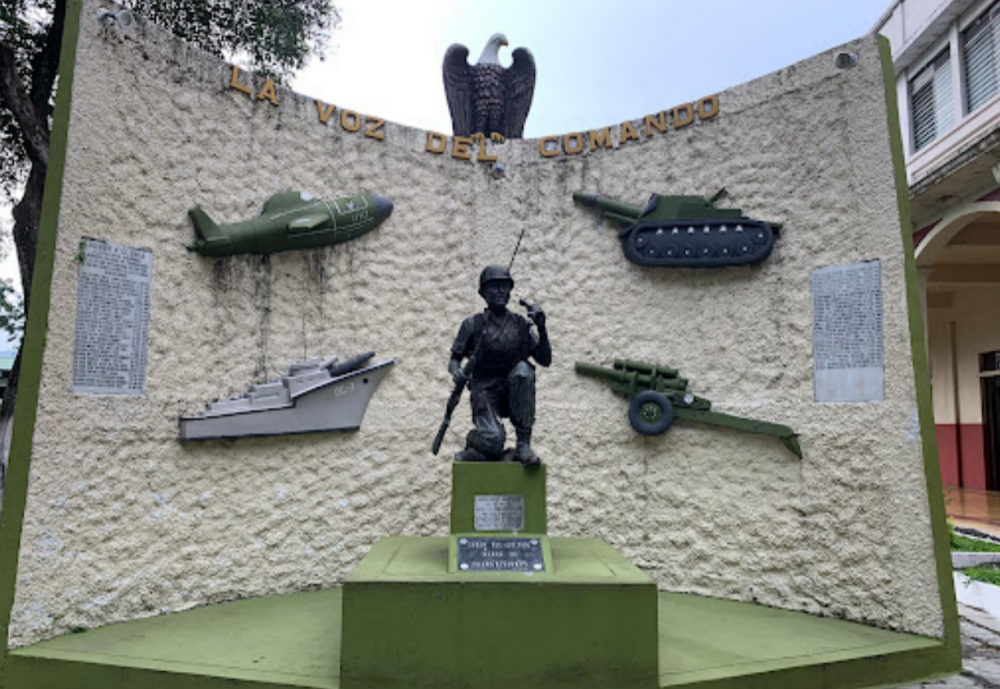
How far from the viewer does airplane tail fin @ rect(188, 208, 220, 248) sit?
15.3 feet

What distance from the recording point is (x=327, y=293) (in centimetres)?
527

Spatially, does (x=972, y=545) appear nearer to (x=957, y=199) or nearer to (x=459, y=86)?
(x=957, y=199)

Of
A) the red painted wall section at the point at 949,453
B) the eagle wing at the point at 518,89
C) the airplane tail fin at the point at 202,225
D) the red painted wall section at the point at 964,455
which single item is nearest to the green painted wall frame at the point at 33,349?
the airplane tail fin at the point at 202,225

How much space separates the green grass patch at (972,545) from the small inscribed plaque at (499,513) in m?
4.86

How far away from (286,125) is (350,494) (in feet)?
9.28

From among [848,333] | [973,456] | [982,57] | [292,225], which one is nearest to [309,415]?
[292,225]

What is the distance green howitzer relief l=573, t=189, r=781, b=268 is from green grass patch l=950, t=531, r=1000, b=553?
366 centimetres

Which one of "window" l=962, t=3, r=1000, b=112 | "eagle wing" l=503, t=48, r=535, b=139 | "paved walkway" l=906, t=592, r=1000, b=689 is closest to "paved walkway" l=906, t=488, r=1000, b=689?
"paved walkway" l=906, t=592, r=1000, b=689

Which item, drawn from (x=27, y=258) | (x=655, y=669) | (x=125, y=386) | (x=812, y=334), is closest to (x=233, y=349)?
(x=125, y=386)

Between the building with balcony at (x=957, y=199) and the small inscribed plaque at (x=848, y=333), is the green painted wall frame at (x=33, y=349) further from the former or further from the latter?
the building with balcony at (x=957, y=199)

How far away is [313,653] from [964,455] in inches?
458

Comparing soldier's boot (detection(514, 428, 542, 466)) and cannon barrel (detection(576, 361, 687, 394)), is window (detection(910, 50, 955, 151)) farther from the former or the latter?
soldier's boot (detection(514, 428, 542, 466))

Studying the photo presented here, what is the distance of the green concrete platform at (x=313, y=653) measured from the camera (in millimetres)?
3270

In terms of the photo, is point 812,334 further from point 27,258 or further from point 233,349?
point 27,258
